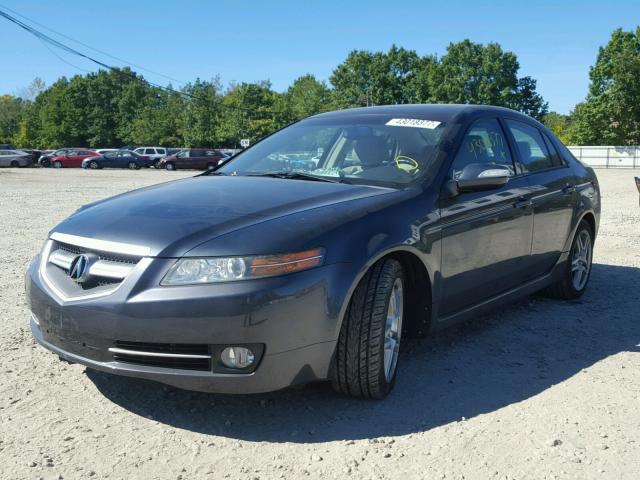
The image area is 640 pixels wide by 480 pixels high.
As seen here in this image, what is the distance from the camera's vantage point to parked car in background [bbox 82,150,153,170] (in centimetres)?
4762

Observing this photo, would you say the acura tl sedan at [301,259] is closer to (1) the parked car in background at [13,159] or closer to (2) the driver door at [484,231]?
(2) the driver door at [484,231]

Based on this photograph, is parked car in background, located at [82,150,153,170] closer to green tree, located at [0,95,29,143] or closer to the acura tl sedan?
the acura tl sedan

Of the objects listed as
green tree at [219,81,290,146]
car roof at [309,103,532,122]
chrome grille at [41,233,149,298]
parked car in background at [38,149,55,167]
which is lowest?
parked car in background at [38,149,55,167]

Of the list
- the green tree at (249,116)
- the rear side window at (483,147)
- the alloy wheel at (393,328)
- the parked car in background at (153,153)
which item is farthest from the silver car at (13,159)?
the alloy wheel at (393,328)

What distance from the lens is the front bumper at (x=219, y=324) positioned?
107 inches

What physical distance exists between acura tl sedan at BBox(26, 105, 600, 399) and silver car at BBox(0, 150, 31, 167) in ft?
166

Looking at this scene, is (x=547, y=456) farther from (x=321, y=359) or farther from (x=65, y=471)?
(x=65, y=471)

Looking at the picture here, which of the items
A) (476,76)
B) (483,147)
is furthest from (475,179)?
(476,76)

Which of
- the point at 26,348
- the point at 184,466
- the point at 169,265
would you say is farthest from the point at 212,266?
the point at 26,348

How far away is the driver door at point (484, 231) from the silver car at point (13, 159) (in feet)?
169

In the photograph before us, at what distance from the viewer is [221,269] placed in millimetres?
2793

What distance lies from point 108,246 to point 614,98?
65.3 metres

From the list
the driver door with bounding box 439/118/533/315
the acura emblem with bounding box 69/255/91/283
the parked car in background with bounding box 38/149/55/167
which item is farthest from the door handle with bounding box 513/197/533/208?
the parked car in background with bounding box 38/149/55/167

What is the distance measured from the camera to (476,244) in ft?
13.1
